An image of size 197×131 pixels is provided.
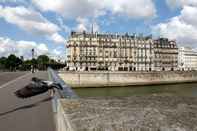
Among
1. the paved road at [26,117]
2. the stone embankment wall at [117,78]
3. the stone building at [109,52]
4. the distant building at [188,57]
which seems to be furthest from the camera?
the distant building at [188,57]

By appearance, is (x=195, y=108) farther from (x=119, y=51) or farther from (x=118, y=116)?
(x=119, y=51)

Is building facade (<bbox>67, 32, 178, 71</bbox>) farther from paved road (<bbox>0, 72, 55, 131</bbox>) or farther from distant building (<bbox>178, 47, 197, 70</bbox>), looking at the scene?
paved road (<bbox>0, 72, 55, 131</bbox>)

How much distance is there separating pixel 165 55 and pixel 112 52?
28.7 meters

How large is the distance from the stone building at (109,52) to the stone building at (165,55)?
309 centimetres

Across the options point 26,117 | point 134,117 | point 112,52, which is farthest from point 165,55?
point 134,117

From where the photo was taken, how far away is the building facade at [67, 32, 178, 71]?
120 metres

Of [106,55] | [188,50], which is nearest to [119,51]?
[106,55]

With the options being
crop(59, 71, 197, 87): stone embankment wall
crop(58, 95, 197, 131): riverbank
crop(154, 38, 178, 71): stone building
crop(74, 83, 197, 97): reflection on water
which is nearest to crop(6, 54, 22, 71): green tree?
crop(59, 71, 197, 87): stone embankment wall

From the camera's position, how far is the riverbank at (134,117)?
146 inches

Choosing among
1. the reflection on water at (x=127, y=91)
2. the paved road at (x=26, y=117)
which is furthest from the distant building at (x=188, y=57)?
the paved road at (x=26, y=117)

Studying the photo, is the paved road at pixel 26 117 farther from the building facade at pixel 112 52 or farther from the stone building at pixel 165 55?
the stone building at pixel 165 55

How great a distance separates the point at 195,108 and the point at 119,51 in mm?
125717

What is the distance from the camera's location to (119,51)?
130 m

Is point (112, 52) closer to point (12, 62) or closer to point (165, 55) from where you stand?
point (165, 55)
